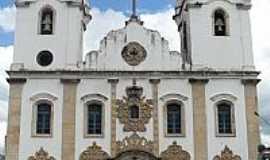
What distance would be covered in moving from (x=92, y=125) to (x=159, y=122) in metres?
3.33

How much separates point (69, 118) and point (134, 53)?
4763mm

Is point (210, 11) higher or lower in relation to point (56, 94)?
higher

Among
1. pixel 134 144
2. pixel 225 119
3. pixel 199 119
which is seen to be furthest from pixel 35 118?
pixel 225 119

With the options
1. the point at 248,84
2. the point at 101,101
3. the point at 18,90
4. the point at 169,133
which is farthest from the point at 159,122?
the point at 18,90

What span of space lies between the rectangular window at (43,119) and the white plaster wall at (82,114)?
1457mm

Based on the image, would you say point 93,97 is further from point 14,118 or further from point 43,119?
point 14,118

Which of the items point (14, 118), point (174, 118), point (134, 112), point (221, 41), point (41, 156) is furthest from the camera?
point (221, 41)

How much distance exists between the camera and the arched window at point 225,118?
98.7ft

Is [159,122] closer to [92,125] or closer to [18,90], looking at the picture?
[92,125]

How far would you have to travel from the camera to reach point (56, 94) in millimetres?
30234

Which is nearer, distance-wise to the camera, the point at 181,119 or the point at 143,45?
the point at 181,119

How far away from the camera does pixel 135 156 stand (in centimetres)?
2942

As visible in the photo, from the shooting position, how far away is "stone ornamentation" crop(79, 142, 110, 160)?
96.1 ft

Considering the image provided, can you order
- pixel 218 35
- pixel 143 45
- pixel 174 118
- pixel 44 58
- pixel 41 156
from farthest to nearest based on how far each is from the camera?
pixel 218 35, pixel 143 45, pixel 44 58, pixel 174 118, pixel 41 156
